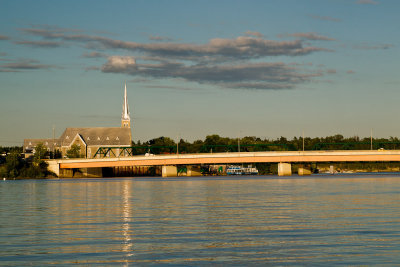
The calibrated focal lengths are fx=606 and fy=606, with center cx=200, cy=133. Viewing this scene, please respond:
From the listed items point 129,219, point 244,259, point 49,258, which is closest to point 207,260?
point 244,259

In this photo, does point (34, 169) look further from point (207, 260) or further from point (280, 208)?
point (207, 260)

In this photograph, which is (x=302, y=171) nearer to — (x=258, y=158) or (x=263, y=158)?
(x=263, y=158)

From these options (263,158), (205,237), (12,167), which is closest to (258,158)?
(263,158)

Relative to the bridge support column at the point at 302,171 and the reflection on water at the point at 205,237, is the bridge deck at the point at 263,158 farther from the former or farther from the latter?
the reflection on water at the point at 205,237

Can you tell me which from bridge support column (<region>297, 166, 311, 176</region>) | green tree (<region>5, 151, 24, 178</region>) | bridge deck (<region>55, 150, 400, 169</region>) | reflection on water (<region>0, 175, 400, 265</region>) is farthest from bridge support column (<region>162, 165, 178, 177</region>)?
reflection on water (<region>0, 175, 400, 265</region>)

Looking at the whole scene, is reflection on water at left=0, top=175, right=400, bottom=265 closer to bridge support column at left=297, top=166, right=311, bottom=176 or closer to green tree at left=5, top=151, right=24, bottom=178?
bridge support column at left=297, top=166, right=311, bottom=176

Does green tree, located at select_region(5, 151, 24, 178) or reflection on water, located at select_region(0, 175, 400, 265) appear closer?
reflection on water, located at select_region(0, 175, 400, 265)

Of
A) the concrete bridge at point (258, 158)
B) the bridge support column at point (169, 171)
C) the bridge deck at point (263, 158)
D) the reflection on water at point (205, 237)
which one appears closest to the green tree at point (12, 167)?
the concrete bridge at point (258, 158)

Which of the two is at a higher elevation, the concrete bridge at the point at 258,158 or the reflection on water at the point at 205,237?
the concrete bridge at the point at 258,158

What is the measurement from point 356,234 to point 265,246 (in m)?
5.96

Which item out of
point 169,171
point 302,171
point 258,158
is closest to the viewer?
point 258,158

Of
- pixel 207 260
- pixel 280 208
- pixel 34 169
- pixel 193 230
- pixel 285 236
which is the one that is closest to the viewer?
pixel 207 260

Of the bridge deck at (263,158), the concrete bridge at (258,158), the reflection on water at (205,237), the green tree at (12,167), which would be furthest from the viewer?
the green tree at (12,167)

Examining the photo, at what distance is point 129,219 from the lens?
40156 mm
